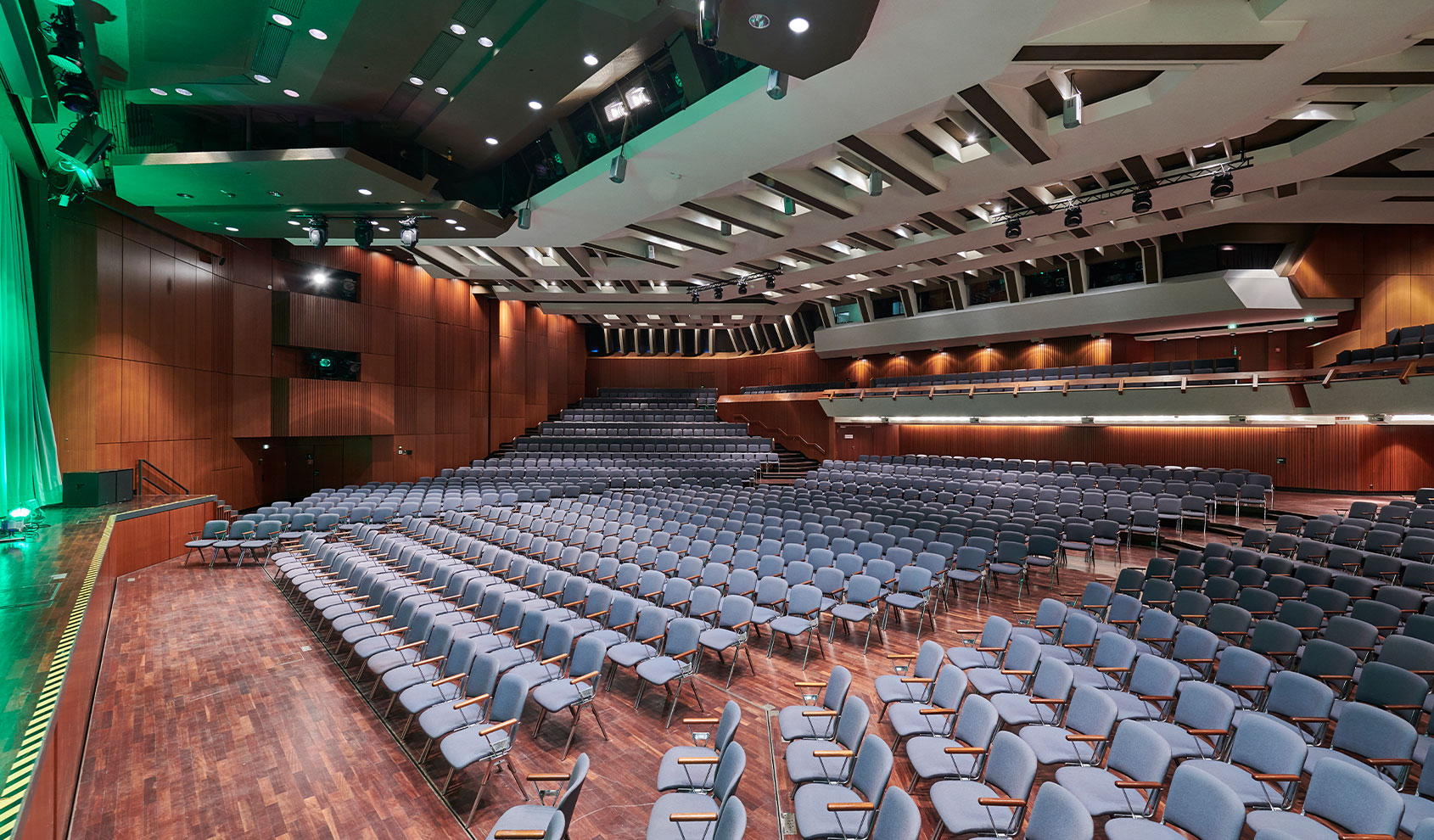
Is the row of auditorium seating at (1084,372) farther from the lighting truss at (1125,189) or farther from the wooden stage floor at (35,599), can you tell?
the wooden stage floor at (35,599)

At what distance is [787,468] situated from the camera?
2206 centimetres

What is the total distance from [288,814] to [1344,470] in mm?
18978

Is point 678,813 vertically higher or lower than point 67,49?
lower

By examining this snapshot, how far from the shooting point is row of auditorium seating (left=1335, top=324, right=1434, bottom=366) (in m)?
9.62

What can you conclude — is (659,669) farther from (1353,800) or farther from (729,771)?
(1353,800)

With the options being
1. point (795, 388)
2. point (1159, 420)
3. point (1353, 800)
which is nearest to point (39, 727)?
point (1353, 800)

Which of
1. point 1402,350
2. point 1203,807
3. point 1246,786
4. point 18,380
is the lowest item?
point 1246,786

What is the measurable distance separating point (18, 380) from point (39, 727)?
6.60 m

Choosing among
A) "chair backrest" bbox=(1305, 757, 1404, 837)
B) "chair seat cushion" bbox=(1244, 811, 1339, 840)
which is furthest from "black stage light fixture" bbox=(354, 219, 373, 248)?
"chair backrest" bbox=(1305, 757, 1404, 837)

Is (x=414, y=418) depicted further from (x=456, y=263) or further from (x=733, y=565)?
(x=733, y=565)

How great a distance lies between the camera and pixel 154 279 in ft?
35.2

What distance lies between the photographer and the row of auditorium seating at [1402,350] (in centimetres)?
962

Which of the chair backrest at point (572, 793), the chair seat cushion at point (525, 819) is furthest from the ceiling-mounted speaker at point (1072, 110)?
the chair seat cushion at point (525, 819)

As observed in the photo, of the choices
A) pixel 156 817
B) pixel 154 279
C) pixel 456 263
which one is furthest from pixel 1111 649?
pixel 456 263
